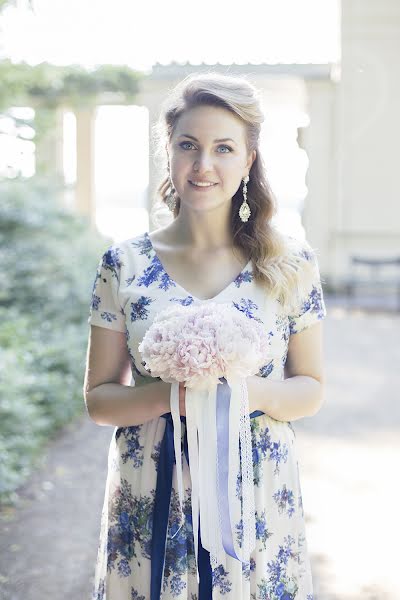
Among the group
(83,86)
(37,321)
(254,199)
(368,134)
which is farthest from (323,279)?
(368,134)

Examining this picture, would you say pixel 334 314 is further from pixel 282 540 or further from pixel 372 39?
pixel 282 540

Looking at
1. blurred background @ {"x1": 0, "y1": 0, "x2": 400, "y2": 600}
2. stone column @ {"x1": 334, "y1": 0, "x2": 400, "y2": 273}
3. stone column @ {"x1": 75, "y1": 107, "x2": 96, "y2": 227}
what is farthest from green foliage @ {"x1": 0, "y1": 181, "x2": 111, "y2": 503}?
stone column @ {"x1": 334, "y1": 0, "x2": 400, "y2": 273}

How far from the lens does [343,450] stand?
6262mm

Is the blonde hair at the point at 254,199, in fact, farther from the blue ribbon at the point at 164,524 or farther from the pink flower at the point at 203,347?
the blue ribbon at the point at 164,524

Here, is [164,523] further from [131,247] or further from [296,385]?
[131,247]

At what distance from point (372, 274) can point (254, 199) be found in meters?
13.0

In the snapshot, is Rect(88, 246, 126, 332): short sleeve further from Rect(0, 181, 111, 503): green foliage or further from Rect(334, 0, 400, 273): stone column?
Rect(334, 0, 400, 273): stone column

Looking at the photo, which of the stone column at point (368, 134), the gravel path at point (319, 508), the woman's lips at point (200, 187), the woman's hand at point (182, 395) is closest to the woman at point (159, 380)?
the woman's lips at point (200, 187)

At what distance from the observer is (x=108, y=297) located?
2.26 m

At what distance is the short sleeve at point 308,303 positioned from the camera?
2260 mm

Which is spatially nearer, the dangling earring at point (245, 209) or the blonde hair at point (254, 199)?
the blonde hair at point (254, 199)

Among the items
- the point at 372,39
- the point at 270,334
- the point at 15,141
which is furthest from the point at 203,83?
the point at 372,39

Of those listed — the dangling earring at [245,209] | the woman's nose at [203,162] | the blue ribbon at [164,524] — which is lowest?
the blue ribbon at [164,524]

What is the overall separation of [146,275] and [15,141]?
172 inches
